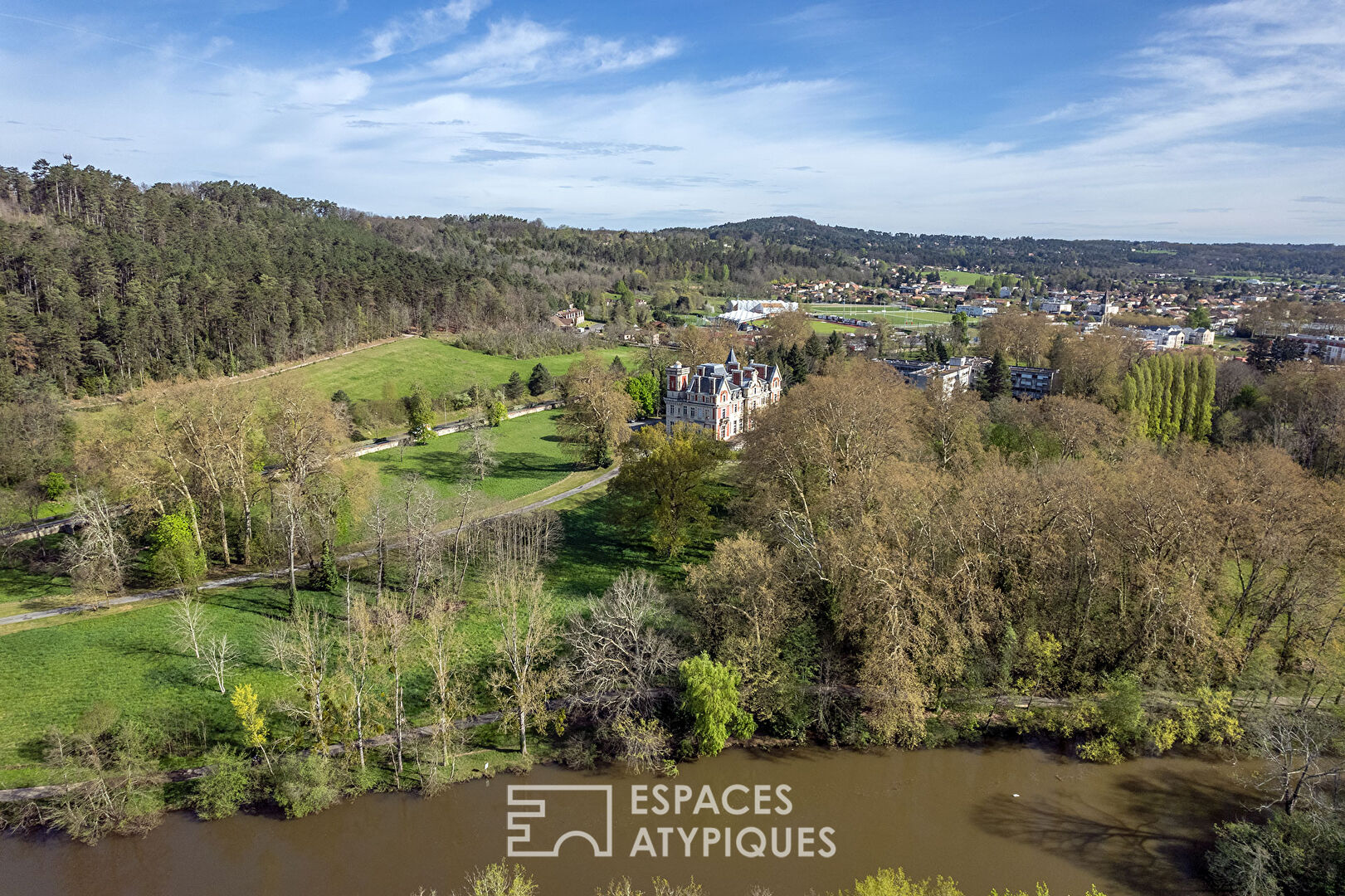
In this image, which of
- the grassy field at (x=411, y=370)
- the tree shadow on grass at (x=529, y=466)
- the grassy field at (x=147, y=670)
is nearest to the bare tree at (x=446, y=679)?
the grassy field at (x=147, y=670)

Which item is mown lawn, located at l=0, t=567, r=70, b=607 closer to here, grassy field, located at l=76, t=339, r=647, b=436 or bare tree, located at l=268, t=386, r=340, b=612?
bare tree, located at l=268, t=386, r=340, b=612

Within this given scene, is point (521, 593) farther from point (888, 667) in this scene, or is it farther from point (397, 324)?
point (397, 324)

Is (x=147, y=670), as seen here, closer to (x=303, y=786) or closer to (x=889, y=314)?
(x=303, y=786)

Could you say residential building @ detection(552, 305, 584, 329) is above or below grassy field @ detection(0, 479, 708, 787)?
above

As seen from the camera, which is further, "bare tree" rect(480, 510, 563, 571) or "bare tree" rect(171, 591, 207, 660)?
"bare tree" rect(480, 510, 563, 571)

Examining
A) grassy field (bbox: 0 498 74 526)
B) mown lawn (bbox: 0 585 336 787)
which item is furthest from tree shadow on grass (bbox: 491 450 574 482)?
grassy field (bbox: 0 498 74 526)

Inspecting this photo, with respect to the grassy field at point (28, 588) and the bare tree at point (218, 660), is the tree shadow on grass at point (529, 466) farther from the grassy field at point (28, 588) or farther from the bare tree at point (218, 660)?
the bare tree at point (218, 660)

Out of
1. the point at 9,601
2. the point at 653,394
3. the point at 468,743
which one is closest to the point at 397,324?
the point at 653,394

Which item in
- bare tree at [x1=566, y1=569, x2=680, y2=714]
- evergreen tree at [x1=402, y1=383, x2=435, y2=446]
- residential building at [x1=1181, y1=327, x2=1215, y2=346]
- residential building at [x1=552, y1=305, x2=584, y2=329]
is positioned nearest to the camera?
bare tree at [x1=566, y1=569, x2=680, y2=714]
